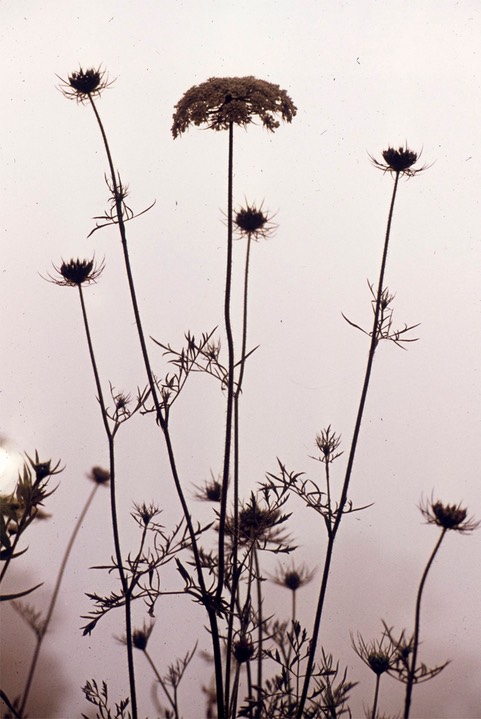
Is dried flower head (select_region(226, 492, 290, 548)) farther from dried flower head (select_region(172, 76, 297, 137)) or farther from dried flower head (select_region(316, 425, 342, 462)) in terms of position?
dried flower head (select_region(172, 76, 297, 137))

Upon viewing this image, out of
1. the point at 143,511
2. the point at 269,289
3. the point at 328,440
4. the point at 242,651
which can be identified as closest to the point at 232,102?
the point at 269,289

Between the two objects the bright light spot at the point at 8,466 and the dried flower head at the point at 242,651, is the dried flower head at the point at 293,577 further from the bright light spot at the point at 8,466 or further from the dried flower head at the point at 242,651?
the bright light spot at the point at 8,466

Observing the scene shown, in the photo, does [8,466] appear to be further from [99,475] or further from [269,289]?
[269,289]

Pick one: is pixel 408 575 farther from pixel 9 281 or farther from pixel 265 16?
pixel 265 16

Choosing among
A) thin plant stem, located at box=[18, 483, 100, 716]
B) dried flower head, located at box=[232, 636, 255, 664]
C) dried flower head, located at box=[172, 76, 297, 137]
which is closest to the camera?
dried flower head, located at box=[172, 76, 297, 137]

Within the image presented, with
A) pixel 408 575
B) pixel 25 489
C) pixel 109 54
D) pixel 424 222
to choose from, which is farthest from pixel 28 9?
pixel 408 575

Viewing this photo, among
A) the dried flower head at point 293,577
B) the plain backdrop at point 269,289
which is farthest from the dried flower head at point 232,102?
the dried flower head at point 293,577

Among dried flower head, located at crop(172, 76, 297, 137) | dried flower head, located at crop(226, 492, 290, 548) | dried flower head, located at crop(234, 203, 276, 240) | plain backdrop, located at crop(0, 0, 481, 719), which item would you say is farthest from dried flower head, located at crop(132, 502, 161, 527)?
dried flower head, located at crop(172, 76, 297, 137)
